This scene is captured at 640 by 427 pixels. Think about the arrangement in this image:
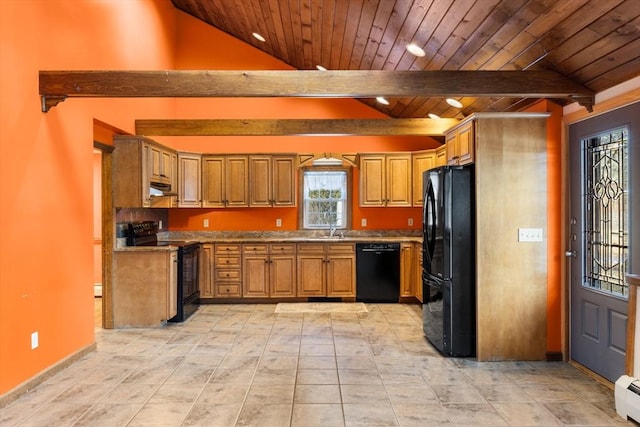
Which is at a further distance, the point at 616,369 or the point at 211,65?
the point at 211,65

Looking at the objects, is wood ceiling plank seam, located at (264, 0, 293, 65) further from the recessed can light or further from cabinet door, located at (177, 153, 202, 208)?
cabinet door, located at (177, 153, 202, 208)

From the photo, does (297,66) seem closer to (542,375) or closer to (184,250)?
(184,250)

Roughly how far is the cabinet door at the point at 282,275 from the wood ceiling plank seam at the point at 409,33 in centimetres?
295

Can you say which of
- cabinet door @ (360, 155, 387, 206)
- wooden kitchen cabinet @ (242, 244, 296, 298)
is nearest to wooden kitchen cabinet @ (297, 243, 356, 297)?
wooden kitchen cabinet @ (242, 244, 296, 298)

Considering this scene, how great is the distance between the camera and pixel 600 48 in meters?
2.65

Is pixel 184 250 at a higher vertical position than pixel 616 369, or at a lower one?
higher

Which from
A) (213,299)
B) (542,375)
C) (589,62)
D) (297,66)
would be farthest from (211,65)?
(542,375)

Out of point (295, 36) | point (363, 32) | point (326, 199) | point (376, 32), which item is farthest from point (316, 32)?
point (326, 199)

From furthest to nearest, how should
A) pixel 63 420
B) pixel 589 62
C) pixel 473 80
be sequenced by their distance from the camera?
pixel 473 80, pixel 589 62, pixel 63 420

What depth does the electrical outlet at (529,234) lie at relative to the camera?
141 inches

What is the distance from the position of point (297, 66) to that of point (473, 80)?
3985 mm

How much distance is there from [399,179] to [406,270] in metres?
1.35

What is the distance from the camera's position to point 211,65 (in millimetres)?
6566

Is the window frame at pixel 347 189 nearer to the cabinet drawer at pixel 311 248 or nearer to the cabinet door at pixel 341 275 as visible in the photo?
the cabinet drawer at pixel 311 248
